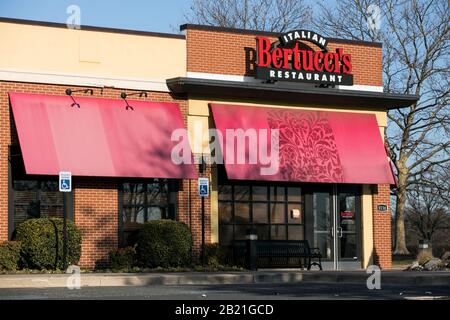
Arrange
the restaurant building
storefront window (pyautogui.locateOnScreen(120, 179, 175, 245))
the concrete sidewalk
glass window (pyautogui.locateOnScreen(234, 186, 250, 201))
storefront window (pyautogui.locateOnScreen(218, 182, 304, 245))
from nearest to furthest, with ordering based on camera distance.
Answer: the concrete sidewalk → the restaurant building → storefront window (pyautogui.locateOnScreen(120, 179, 175, 245)) → storefront window (pyautogui.locateOnScreen(218, 182, 304, 245)) → glass window (pyautogui.locateOnScreen(234, 186, 250, 201))

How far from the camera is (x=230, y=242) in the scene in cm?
2820

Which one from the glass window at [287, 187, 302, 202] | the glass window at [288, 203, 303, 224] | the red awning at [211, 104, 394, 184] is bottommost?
the glass window at [288, 203, 303, 224]

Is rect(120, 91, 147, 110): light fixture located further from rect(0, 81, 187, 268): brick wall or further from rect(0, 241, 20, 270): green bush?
rect(0, 241, 20, 270): green bush

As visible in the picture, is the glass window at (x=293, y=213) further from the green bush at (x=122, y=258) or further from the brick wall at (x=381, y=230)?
the green bush at (x=122, y=258)

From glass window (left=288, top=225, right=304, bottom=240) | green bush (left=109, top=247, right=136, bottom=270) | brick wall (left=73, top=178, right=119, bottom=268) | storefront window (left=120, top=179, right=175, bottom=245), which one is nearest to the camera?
green bush (left=109, top=247, right=136, bottom=270)

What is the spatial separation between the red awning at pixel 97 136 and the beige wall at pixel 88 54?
0.71 metres

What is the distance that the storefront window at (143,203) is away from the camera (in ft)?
88.1

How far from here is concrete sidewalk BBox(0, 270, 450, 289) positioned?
20.8 metres

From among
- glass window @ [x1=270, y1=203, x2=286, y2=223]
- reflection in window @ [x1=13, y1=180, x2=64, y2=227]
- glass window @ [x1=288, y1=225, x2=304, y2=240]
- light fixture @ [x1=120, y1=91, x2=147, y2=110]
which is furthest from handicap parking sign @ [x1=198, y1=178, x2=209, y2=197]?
glass window @ [x1=288, y1=225, x2=304, y2=240]

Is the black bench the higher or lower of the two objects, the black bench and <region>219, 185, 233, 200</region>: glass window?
the lower

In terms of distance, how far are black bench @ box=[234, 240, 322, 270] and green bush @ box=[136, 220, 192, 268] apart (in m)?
2.40

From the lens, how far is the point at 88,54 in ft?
86.5

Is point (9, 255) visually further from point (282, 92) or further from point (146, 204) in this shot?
point (282, 92)
